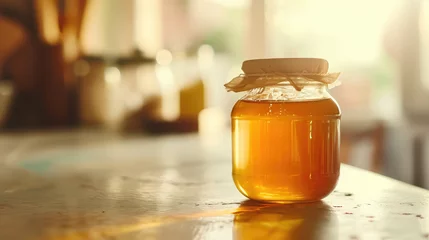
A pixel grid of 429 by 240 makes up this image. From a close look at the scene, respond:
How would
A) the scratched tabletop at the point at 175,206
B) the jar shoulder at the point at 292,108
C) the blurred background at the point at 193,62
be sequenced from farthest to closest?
the blurred background at the point at 193,62 → the jar shoulder at the point at 292,108 → the scratched tabletop at the point at 175,206

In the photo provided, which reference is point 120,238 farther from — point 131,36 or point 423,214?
point 131,36

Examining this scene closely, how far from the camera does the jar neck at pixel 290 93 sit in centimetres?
56

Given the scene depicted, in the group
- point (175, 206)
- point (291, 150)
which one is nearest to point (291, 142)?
point (291, 150)

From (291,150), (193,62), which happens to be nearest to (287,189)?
(291,150)

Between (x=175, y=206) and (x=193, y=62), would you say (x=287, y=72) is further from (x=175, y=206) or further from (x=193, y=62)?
(x=193, y=62)

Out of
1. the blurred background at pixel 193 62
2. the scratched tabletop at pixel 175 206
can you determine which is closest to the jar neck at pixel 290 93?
the scratched tabletop at pixel 175 206

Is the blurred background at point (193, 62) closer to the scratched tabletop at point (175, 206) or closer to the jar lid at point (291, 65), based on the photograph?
the scratched tabletop at point (175, 206)

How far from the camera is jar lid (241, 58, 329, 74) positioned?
1.75 feet

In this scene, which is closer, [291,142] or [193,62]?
[291,142]

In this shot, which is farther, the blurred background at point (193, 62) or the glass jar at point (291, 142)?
the blurred background at point (193, 62)

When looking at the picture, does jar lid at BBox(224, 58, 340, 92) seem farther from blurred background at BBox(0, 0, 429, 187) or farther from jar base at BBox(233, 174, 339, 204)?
blurred background at BBox(0, 0, 429, 187)

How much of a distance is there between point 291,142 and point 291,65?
0.25 feet

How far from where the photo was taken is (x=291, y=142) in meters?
0.55

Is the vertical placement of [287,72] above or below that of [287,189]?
above
